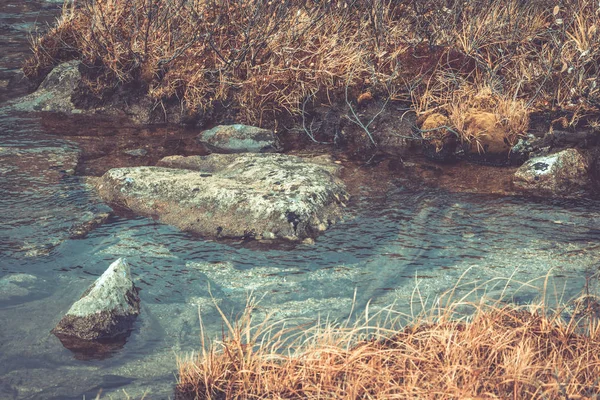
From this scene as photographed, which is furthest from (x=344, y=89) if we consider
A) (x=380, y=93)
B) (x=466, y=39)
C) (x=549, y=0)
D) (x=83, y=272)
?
(x=83, y=272)

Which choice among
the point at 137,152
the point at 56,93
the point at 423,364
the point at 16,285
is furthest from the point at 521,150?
the point at 56,93

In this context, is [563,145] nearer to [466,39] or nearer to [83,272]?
[466,39]

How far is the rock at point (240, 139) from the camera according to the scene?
7020 mm

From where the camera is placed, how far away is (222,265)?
4.73 metres

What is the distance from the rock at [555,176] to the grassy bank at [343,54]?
87 cm

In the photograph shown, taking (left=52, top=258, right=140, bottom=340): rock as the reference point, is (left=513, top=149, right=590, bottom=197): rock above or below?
above

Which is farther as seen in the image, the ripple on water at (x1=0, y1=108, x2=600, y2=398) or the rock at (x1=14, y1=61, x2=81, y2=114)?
the rock at (x1=14, y1=61, x2=81, y2=114)

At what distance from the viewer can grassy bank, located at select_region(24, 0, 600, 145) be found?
716 cm

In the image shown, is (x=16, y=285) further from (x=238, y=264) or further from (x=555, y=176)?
(x=555, y=176)

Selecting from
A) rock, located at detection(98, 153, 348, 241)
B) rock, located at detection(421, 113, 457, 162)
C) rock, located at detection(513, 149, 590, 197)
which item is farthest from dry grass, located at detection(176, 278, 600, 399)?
rock, located at detection(421, 113, 457, 162)

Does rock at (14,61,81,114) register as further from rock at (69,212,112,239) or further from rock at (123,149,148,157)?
rock at (69,212,112,239)

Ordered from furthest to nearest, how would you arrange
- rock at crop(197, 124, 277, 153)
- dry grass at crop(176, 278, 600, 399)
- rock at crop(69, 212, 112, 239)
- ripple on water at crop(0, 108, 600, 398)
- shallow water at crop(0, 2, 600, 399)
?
rock at crop(197, 124, 277, 153) < rock at crop(69, 212, 112, 239) < ripple on water at crop(0, 108, 600, 398) < shallow water at crop(0, 2, 600, 399) < dry grass at crop(176, 278, 600, 399)

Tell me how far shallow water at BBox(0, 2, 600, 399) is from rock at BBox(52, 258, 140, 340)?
9 centimetres

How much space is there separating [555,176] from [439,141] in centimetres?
125
